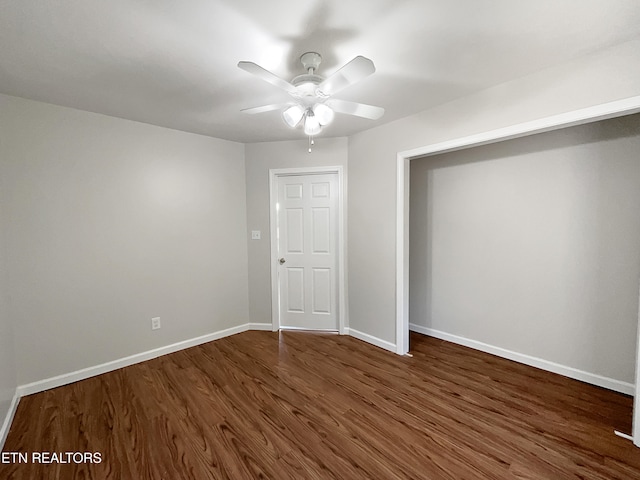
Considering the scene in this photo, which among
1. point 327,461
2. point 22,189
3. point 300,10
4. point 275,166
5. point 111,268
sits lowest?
point 327,461

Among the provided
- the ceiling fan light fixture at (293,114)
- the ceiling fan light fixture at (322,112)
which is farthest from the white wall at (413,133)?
the ceiling fan light fixture at (293,114)

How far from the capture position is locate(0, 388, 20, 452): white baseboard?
5.77 feet

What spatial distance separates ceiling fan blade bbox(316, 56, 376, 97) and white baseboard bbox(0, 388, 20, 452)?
115 inches

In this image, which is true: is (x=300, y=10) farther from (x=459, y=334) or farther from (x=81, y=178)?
(x=459, y=334)

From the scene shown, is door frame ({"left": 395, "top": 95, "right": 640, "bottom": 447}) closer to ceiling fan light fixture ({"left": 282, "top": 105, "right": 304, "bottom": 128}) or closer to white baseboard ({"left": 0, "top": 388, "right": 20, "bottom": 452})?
ceiling fan light fixture ({"left": 282, "top": 105, "right": 304, "bottom": 128})

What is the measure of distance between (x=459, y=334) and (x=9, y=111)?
182 inches

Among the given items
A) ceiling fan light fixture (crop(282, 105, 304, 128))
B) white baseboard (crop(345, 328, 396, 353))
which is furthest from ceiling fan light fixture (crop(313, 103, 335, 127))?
white baseboard (crop(345, 328, 396, 353))

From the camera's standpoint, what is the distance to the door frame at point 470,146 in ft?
5.53

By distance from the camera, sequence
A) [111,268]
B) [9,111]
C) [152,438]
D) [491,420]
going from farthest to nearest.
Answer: [111,268], [9,111], [491,420], [152,438]

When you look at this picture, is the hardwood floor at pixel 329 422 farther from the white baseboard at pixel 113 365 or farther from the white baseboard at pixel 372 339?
the white baseboard at pixel 372 339

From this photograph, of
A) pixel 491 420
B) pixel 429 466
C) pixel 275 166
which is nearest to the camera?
pixel 429 466

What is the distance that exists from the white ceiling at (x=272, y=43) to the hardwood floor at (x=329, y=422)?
2388mm

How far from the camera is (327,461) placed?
5.30ft

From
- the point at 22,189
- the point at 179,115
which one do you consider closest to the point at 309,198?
the point at 179,115
